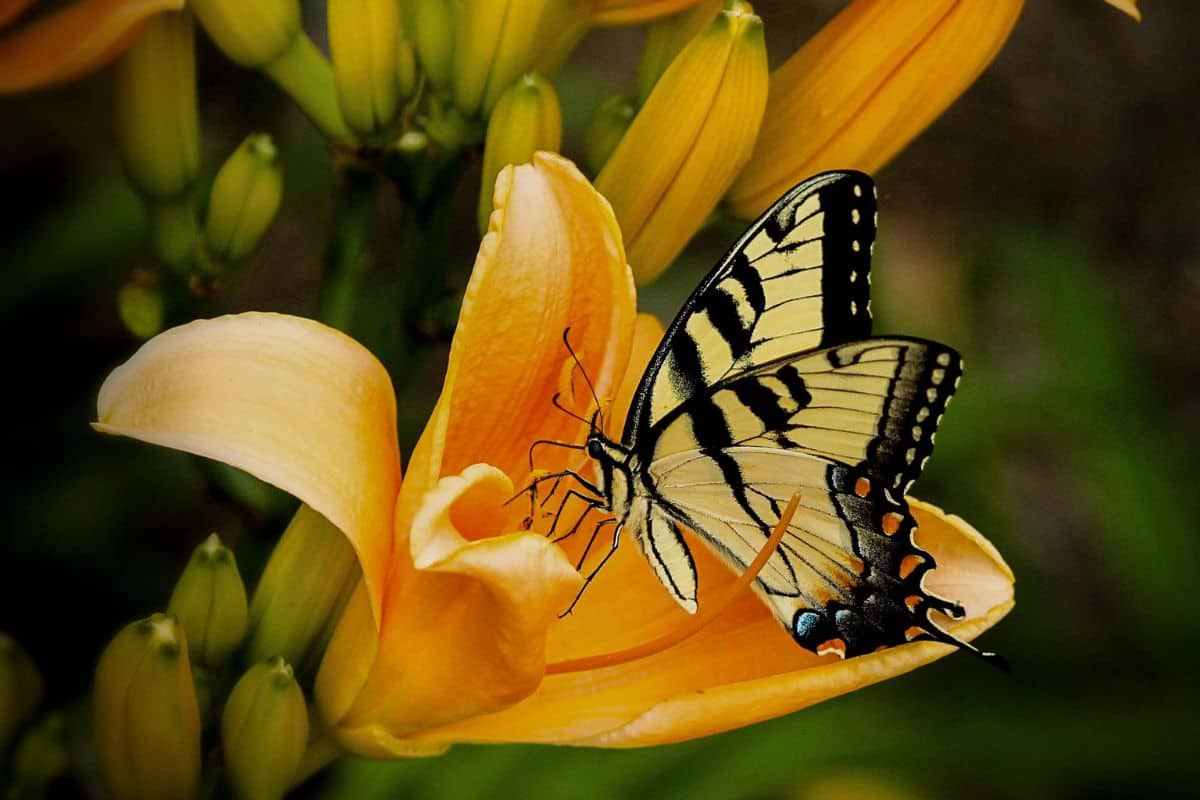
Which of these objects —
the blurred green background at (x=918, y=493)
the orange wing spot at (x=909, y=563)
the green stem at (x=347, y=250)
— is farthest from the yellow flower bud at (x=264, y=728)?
the blurred green background at (x=918, y=493)

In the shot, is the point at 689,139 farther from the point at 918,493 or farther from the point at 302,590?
the point at 918,493

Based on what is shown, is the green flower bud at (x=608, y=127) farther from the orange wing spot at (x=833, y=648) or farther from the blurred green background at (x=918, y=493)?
the blurred green background at (x=918, y=493)

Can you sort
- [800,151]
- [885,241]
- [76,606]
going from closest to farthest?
[800,151] < [76,606] < [885,241]

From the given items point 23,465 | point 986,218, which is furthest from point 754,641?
point 986,218

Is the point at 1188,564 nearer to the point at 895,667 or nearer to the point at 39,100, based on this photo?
the point at 895,667

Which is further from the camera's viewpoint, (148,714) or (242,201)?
(242,201)

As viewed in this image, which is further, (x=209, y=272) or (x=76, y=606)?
(x=76, y=606)

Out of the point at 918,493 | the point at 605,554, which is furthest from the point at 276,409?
the point at 918,493
